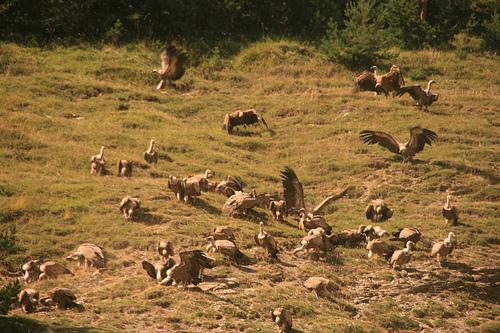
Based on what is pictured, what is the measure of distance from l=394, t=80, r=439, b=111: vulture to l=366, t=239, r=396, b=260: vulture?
1191cm

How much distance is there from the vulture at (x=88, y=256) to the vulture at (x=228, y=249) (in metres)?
2.58

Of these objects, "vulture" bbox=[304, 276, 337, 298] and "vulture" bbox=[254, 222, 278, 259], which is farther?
"vulture" bbox=[254, 222, 278, 259]

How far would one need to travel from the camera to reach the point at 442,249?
95.6 ft

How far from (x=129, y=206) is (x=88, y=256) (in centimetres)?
330

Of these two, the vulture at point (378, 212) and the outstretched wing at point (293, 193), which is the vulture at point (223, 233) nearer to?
the outstretched wing at point (293, 193)

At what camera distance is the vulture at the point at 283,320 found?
80.6ft

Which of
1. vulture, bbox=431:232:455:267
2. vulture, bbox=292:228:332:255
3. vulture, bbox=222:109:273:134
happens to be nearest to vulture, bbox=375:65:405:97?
vulture, bbox=222:109:273:134

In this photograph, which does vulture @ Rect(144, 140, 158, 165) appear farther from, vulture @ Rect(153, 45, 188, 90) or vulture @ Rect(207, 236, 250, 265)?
vulture @ Rect(153, 45, 188, 90)

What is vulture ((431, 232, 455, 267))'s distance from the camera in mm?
29156

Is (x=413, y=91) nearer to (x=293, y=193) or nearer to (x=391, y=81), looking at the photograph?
(x=391, y=81)

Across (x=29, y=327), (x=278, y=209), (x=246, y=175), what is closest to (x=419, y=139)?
(x=246, y=175)

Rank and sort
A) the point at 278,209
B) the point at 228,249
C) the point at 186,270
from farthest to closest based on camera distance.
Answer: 1. the point at 278,209
2. the point at 228,249
3. the point at 186,270

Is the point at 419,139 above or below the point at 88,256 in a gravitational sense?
above

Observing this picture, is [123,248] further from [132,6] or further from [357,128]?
[132,6]
